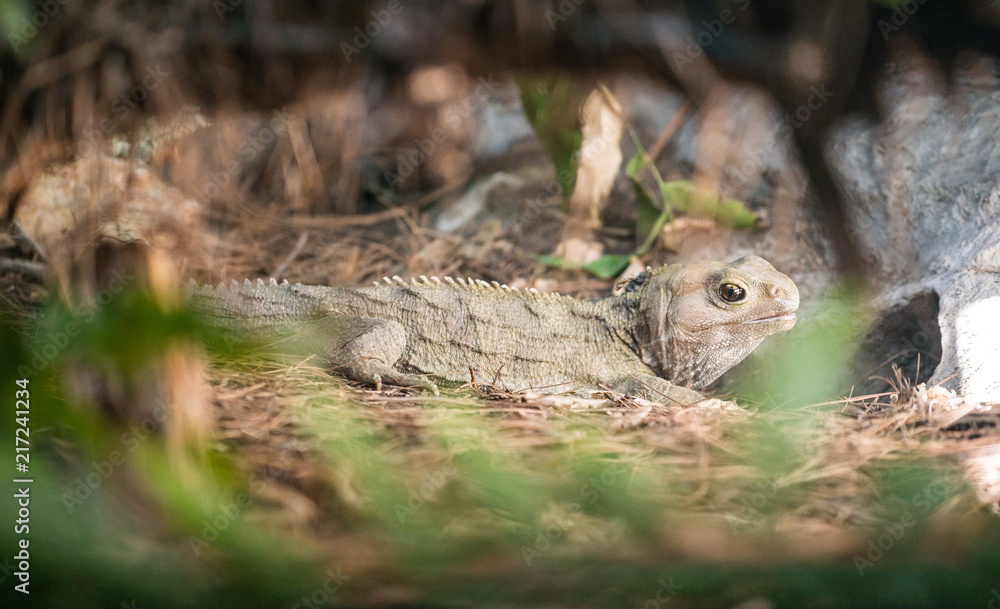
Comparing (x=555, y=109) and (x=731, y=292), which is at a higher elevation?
(x=555, y=109)

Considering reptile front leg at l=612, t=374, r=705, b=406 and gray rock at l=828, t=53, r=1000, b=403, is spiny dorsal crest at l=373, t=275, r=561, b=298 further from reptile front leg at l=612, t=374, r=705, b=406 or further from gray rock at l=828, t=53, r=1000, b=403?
gray rock at l=828, t=53, r=1000, b=403

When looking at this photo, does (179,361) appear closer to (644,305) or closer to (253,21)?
(644,305)

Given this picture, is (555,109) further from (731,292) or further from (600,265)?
(731,292)

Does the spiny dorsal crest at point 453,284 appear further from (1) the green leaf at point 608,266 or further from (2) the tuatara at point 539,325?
(1) the green leaf at point 608,266

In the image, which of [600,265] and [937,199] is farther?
[600,265]

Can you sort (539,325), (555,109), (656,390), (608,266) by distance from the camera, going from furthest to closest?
(555,109), (608,266), (539,325), (656,390)

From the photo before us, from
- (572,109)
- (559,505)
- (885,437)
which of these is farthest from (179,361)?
(572,109)

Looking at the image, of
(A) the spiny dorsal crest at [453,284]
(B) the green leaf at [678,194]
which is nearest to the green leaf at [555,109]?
(B) the green leaf at [678,194]

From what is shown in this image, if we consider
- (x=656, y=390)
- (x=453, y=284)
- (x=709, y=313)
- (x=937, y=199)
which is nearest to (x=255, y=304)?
(x=453, y=284)
